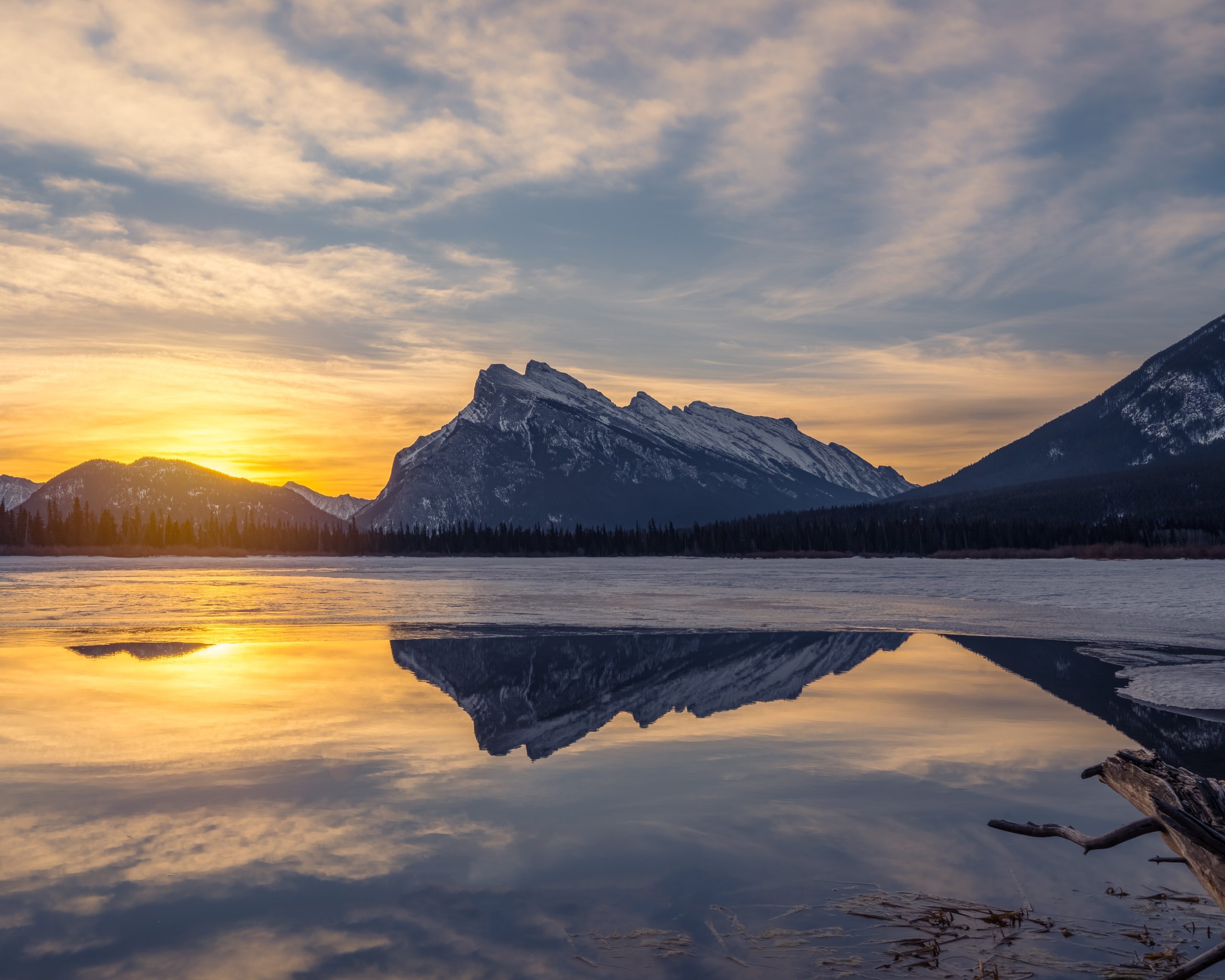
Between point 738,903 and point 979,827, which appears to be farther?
point 979,827

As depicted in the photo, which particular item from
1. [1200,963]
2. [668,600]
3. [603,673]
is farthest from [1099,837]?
[668,600]

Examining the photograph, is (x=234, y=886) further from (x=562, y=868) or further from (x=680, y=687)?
(x=680, y=687)

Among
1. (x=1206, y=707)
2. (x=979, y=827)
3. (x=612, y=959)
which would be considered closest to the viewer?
(x=612, y=959)

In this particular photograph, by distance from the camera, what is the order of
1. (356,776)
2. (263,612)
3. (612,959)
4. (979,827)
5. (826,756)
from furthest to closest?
(263,612), (826,756), (356,776), (979,827), (612,959)

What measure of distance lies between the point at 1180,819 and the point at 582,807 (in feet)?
28.7

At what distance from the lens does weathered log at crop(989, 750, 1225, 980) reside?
6195 millimetres

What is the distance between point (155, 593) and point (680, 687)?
59.8 meters

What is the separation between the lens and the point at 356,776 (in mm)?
15102

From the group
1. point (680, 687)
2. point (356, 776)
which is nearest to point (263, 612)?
point (680, 687)

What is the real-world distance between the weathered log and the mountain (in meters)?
11.7

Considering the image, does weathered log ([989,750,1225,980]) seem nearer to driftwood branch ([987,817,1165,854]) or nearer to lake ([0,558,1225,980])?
driftwood branch ([987,817,1165,854])

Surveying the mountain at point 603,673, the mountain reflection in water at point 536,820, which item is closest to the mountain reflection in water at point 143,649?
the mountain reflection in water at point 536,820

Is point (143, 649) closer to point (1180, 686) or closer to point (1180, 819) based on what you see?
point (1180, 686)

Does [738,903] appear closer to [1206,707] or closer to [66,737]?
[66,737]
